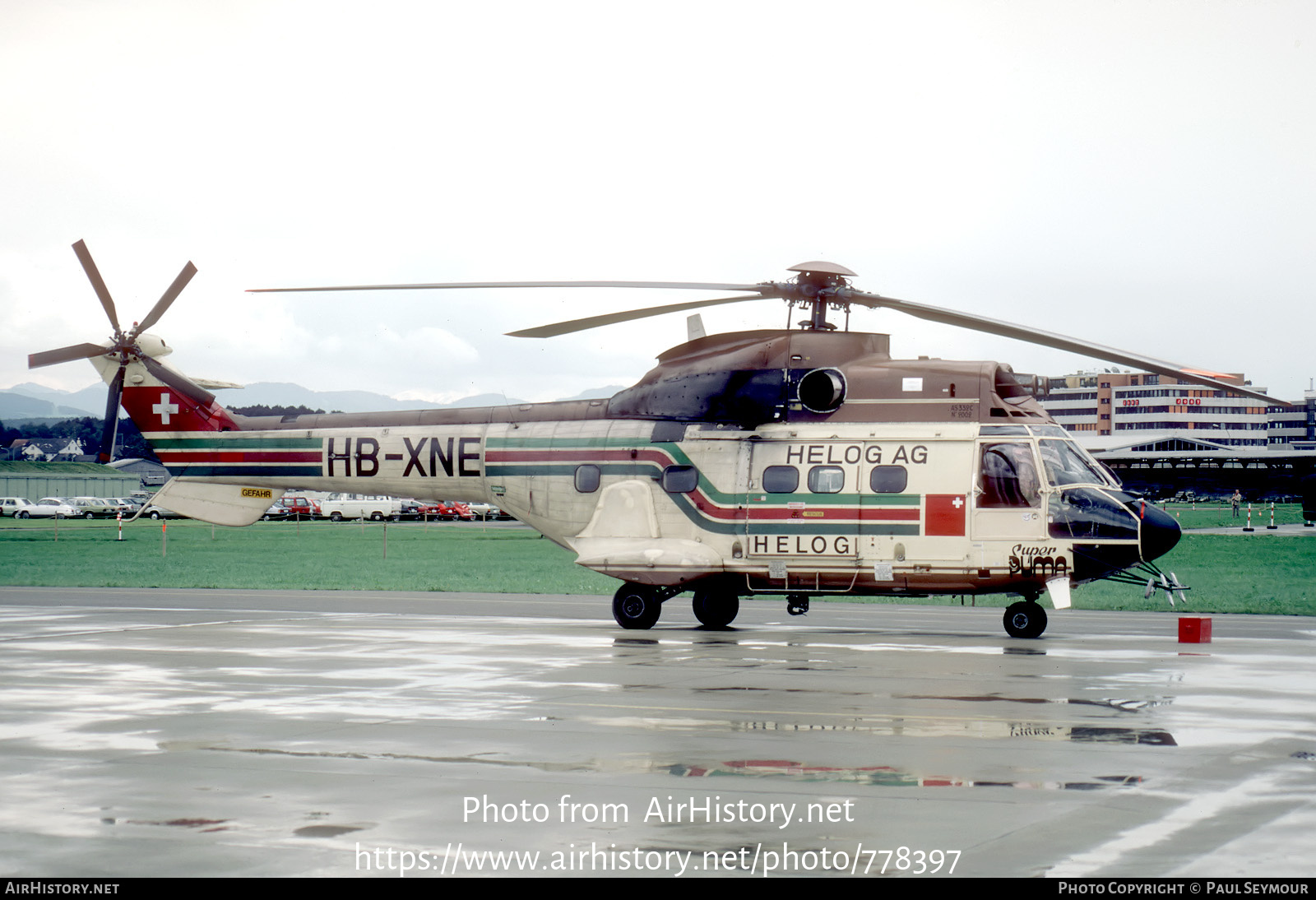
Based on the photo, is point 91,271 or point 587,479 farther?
point 91,271

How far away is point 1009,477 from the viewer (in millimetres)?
19891

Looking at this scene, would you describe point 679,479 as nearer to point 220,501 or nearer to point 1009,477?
point 1009,477

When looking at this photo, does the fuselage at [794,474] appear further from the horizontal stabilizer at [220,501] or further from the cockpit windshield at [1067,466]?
the horizontal stabilizer at [220,501]

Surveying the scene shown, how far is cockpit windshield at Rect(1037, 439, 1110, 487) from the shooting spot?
19.8m

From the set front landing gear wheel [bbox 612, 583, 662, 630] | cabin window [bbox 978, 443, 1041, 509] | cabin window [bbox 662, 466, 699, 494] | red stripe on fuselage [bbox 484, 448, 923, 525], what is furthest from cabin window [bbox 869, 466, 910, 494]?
front landing gear wheel [bbox 612, 583, 662, 630]

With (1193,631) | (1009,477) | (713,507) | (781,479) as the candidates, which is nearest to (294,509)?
(713,507)

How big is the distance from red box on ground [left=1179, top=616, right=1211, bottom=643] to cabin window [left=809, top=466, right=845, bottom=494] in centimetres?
528

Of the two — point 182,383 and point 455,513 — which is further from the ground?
point 182,383

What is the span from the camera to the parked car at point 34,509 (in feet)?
316

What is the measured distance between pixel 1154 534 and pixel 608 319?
342 inches

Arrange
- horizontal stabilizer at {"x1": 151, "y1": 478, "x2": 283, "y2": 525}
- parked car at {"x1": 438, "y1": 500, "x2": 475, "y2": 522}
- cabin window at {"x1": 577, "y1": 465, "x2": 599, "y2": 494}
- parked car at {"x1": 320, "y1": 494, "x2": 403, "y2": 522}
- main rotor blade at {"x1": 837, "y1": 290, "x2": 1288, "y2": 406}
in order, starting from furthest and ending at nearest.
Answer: parked car at {"x1": 438, "y1": 500, "x2": 475, "y2": 522} → parked car at {"x1": 320, "y1": 494, "x2": 403, "y2": 522} → horizontal stabilizer at {"x1": 151, "y1": 478, "x2": 283, "y2": 525} → cabin window at {"x1": 577, "y1": 465, "x2": 599, "y2": 494} → main rotor blade at {"x1": 837, "y1": 290, "x2": 1288, "y2": 406}

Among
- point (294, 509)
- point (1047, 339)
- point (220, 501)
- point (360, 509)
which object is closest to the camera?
point (1047, 339)

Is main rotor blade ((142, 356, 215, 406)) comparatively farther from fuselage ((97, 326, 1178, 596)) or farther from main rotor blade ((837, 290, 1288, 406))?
main rotor blade ((837, 290, 1288, 406))

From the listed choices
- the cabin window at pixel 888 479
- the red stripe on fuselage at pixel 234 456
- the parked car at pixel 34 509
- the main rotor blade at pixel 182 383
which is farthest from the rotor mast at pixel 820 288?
the parked car at pixel 34 509
